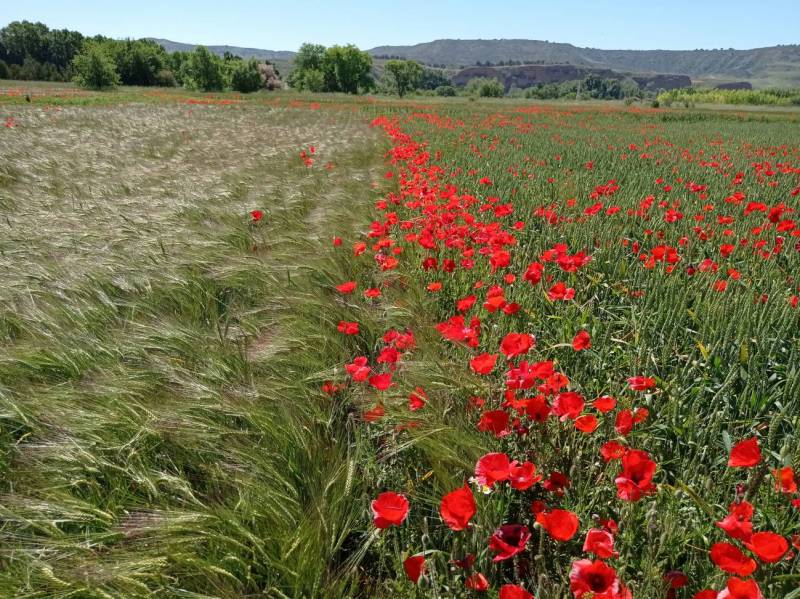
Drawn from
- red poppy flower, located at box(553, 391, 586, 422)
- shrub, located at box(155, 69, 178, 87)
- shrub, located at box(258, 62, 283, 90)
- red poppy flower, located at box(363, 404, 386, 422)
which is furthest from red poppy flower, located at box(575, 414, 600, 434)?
shrub, located at box(155, 69, 178, 87)

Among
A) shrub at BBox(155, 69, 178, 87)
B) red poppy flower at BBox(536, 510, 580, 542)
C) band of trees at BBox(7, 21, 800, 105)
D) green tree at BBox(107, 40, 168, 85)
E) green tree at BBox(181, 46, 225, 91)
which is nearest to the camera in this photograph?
red poppy flower at BBox(536, 510, 580, 542)

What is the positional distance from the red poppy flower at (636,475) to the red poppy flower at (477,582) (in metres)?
0.36

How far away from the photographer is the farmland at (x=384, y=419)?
1.12m

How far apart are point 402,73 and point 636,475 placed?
9956 centimetres

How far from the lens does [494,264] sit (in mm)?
2543

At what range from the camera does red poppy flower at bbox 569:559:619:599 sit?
899 mm

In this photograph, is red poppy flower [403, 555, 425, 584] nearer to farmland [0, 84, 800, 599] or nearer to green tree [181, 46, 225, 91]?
farmland [0, 84, 800, 599]

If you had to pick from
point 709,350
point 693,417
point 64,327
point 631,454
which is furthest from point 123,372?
point 709,350

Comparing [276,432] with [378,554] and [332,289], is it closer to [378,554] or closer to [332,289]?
[378,554]

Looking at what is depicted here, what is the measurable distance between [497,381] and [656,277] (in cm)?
130

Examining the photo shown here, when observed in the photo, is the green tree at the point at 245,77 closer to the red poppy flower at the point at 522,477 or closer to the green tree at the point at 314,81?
the green tree at the point at 314,81

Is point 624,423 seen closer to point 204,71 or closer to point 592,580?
point 592,580

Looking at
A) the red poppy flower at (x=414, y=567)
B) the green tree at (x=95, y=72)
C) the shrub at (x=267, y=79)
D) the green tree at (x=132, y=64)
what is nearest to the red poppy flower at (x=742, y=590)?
the red poppy flower at (x=414, y=567)

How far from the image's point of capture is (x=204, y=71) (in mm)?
61500
